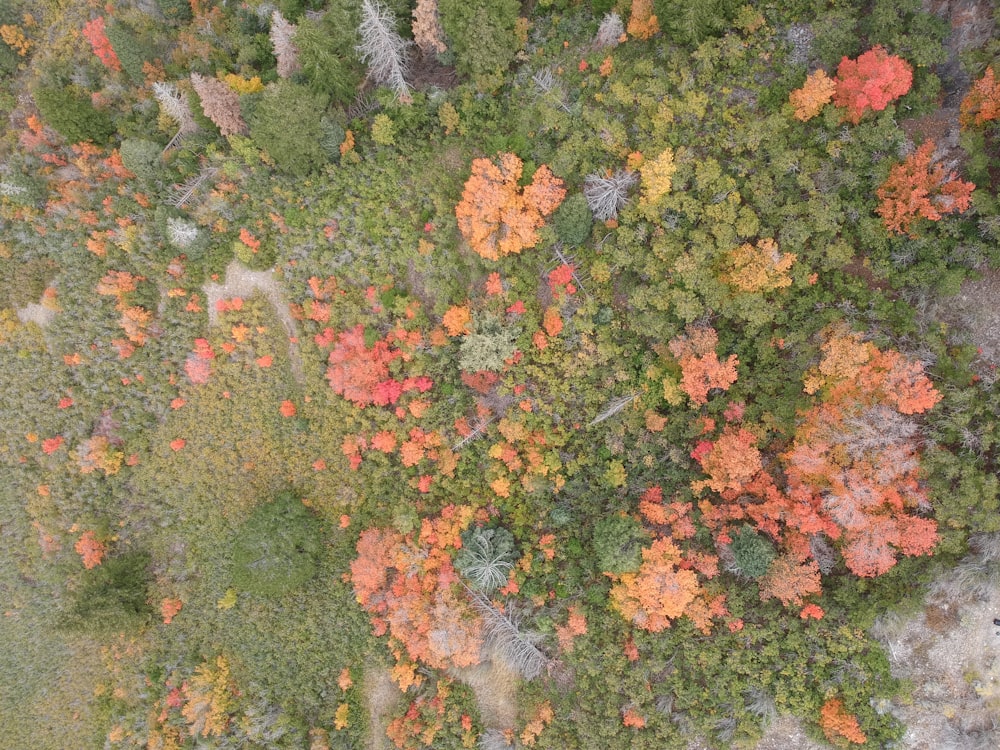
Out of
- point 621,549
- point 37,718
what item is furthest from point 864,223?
point 37,718

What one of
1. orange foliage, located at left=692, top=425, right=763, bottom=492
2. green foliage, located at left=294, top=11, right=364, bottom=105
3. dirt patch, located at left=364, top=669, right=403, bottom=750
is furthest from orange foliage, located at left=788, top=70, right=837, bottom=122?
dirt patch, located at left=364, top=669, right=403, bottom=750

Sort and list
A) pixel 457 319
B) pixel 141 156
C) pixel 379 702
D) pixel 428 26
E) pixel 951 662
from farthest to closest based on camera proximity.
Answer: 1. pixel 379 702
2. pixel 141 156
3. pixel 457 319
4. pixel 428 26
5. pixel 951 662

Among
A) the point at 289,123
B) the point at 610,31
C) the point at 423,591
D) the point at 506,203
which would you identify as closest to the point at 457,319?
the point at 506,203

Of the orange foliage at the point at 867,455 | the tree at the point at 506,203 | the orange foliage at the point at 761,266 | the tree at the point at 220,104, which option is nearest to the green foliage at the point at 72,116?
the tree at the point at 220,104

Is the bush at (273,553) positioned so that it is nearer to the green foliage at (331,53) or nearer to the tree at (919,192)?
the green foliage at (331,53)

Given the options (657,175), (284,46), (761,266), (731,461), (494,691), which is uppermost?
(284,46)

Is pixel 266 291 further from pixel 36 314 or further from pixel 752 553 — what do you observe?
pixel 752 553

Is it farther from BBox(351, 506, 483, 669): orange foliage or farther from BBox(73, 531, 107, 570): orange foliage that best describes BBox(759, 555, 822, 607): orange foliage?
BBox(73, 531, 107, 570): orange foliage

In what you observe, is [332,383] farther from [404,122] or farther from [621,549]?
[621,549]
